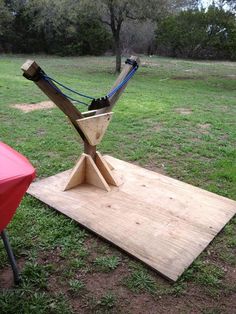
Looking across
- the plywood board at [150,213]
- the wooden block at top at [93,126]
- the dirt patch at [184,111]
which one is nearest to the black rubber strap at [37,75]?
the wooden block at top at [93,126]

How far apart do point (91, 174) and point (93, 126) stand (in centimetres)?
49

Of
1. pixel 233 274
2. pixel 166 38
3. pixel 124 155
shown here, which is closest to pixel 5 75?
pixel 124 155

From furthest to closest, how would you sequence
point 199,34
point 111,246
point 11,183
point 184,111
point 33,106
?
point 199,34
point 184,111
point 33,106
point 111,246
point 11,183

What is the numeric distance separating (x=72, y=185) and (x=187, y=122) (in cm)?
315

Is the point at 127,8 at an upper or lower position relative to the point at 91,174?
upper

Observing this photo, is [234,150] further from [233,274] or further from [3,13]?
[3,13]

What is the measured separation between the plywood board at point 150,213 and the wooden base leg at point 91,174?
0.19ft

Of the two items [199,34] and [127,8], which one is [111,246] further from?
[199,34]

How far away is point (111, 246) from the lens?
89.0 inches

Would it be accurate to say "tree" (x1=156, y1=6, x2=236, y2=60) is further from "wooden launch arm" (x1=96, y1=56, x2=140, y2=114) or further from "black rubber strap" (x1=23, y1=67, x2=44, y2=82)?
"black rubber strap" (x1=23, y1=67, x2=44, y2=82)

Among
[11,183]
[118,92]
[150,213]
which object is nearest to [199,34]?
[118,92]

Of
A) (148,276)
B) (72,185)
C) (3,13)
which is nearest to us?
(148,276)

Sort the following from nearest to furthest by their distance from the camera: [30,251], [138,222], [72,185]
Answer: [30,251]
[138,222]
[72,185]

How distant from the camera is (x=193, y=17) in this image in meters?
19.5
